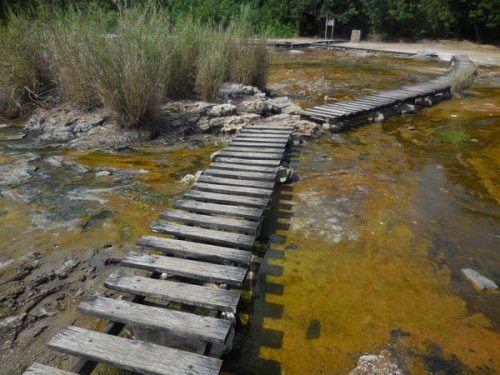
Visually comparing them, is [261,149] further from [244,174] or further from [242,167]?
[244,174]

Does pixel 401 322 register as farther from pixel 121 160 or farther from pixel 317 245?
pixel 121 160

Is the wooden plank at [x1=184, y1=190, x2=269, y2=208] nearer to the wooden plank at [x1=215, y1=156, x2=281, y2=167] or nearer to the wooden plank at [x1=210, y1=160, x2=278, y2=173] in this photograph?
the wooden plank at [x1=210, y1=160, x2=278, y2=173]

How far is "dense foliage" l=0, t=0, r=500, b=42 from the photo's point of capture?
19.8 m

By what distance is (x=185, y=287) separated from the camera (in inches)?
82.5

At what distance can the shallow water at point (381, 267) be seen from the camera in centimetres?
201

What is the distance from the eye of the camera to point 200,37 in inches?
246

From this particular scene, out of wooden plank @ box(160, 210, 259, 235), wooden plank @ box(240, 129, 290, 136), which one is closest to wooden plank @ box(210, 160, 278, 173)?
wooden plank @ box(160, 210, 259, 235)

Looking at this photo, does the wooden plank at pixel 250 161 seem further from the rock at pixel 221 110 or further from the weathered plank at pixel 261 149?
the rock at pixel 221 110

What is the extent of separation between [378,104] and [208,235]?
5.33 metres

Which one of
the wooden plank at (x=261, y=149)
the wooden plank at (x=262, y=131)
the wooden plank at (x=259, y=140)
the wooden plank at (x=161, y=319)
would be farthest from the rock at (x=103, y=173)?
the wooden plank at (x=161, y=319)

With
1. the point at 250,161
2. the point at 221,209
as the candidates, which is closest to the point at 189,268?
the point at 221,209

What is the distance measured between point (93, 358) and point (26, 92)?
5.37 m

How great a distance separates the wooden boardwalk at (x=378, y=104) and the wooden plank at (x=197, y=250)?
3.82 metres

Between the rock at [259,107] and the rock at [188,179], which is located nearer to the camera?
the rock at [188,179]
